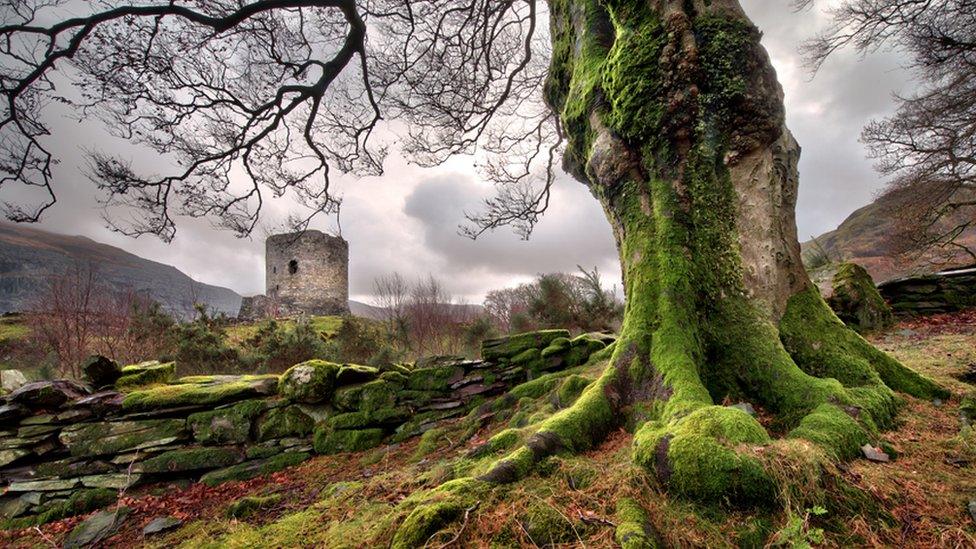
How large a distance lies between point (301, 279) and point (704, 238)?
1148 inches

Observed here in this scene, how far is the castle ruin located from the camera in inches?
1089

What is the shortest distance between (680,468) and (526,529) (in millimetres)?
829

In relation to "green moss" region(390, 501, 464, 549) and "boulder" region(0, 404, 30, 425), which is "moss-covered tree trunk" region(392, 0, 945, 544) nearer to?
"green moss" region(390, 501, 464, 549)

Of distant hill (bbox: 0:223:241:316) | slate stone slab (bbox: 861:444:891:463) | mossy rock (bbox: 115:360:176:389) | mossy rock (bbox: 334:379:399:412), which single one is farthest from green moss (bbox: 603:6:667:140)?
distant hill (bbox: 0:223:241:316)

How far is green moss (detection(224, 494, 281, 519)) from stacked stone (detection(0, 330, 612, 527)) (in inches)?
50.9

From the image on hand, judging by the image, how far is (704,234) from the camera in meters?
3.48

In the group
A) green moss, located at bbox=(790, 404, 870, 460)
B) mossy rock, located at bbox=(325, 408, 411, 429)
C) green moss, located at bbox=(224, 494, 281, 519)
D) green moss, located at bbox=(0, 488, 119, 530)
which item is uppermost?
green moss, located at bbox=(790, 404, 870, 460)

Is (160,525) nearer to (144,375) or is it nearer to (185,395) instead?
(185,395)

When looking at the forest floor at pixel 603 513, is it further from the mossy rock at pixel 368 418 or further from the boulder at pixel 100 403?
the boulder at pixel 100 403

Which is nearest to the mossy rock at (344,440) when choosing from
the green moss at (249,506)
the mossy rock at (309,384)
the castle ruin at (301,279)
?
the mossy rock at (309,384)

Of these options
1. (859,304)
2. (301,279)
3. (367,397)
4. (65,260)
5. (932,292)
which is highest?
(65,260)

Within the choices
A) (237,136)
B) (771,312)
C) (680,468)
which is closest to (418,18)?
(237,136)

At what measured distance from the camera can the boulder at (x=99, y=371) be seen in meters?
5.09

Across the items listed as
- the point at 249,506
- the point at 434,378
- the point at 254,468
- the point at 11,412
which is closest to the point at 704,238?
the point at 434,378
